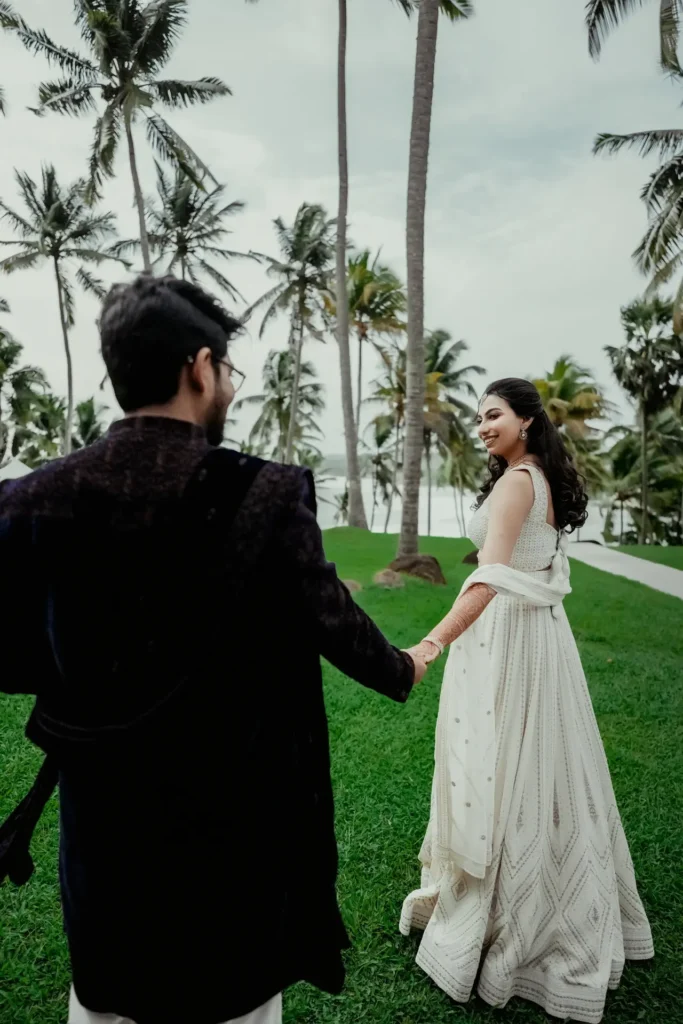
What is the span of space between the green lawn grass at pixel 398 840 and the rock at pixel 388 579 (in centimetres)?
218

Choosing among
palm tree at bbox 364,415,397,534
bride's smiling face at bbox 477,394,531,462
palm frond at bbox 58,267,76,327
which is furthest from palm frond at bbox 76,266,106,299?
bride's smiling face at bbox 477,394,531,462

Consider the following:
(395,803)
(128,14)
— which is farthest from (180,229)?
(395,803)

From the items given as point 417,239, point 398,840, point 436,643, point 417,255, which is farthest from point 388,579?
point 436,643

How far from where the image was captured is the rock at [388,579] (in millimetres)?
10586

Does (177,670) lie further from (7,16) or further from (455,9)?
(7,16)

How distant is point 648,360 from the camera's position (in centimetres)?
2627

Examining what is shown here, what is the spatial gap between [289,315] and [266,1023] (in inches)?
1038

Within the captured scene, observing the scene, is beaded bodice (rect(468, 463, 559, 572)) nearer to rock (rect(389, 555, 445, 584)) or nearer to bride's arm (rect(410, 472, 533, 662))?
bride's arm (rect(410, 472, 533, 662))

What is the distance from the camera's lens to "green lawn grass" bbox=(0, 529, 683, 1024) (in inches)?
96.9

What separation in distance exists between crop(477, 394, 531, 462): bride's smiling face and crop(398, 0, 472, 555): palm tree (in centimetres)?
772

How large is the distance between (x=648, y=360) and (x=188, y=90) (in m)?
18.1

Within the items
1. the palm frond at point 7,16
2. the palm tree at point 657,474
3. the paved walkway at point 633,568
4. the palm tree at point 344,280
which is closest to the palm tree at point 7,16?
the palm frond at point 7,16

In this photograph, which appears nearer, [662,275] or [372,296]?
[662,275]

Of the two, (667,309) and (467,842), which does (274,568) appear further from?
(667,309)
